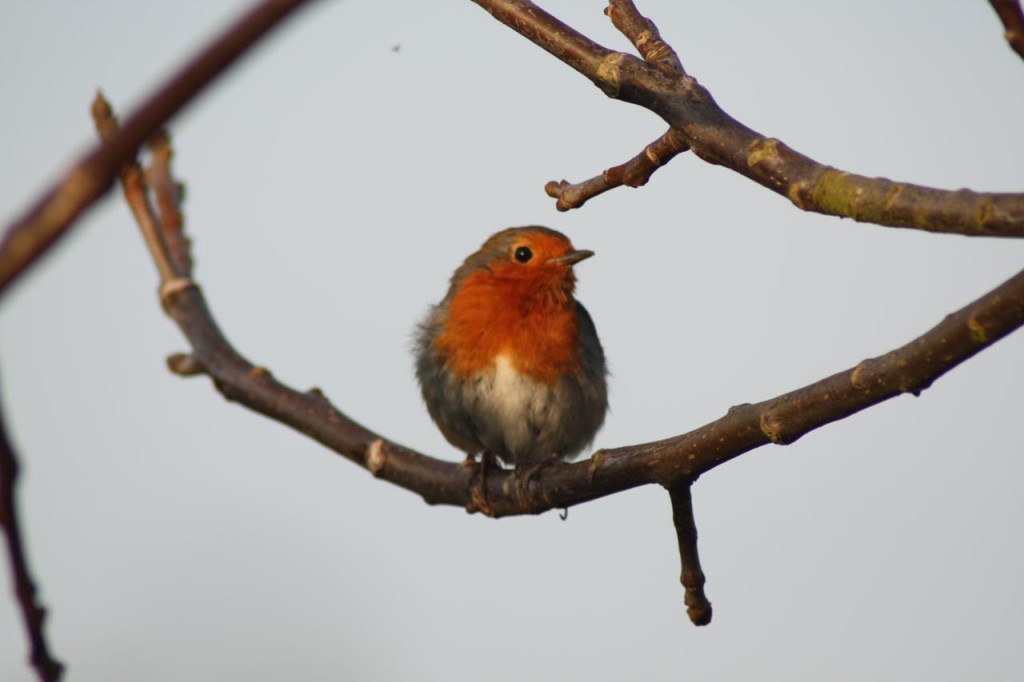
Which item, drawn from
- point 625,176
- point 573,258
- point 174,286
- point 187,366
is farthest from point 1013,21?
point 573,258

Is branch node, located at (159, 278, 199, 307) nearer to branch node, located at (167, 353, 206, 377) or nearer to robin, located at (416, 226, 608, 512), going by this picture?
branch node, located at (167, 353, 206, 377)

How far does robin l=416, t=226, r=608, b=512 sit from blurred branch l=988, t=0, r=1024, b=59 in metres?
5.24

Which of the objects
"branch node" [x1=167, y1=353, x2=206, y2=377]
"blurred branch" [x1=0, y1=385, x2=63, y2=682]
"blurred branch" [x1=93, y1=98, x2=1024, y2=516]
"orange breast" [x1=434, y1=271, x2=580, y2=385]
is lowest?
"blurred branch" [x1=0, y1=385, x2=63, y2=682]

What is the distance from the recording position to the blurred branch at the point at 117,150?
939mm

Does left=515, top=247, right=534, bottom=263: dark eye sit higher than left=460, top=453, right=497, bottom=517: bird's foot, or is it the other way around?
left=515, top=247, right=534, bottom=263: dark eye

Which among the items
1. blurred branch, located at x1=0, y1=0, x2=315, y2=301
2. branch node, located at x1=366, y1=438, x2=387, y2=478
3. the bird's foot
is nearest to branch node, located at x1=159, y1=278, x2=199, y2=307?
branch node, located at x1=366, y1=438, x2=387, y2=478

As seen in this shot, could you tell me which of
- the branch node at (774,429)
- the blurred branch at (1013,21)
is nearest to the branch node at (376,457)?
the branch node at (774,429)

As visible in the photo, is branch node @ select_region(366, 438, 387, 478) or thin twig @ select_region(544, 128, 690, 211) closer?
thin twig @ select_region(544, 128, 690, 211)

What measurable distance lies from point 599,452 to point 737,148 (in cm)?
126

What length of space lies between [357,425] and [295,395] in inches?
11.7

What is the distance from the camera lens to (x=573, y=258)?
7633mm

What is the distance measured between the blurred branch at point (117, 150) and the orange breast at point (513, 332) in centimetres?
606

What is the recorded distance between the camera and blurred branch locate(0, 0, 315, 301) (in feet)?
3.08

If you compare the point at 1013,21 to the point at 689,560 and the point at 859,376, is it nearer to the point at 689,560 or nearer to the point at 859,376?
the point at 859,376
